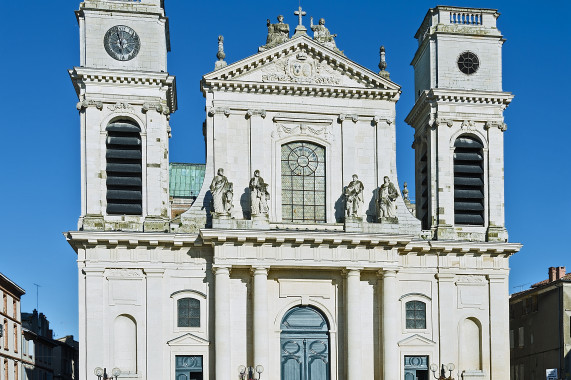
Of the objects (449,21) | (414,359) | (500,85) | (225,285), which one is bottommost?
(414,359)

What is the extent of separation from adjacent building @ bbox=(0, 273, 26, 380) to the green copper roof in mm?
11850

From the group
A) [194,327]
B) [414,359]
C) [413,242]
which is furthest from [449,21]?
[194,327]

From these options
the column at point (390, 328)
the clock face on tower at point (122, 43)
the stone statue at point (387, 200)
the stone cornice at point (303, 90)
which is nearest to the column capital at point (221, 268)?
the column at point (390, 328)

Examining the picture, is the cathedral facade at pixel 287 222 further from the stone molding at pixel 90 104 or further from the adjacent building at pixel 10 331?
the adjacent building at pixel 10 331

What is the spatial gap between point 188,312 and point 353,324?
A: 6.56m

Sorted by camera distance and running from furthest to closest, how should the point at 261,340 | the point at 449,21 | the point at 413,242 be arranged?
the point at 449,21, the point at 413,242, the point at 261,340

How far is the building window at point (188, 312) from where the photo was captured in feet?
123

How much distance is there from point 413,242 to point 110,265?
1229 cm

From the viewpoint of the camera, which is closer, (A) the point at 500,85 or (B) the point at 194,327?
(B) the point at 194,327

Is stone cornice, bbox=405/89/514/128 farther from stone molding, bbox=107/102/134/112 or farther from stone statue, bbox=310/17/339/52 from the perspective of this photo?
stone molding, bbox=107/102/134/112

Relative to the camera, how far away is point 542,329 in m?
52.4

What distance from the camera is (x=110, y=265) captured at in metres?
37.1

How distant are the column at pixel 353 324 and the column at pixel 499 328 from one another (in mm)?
5928

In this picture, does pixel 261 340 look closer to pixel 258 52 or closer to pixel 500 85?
pixel 258 52
